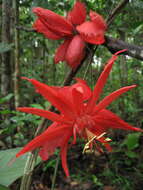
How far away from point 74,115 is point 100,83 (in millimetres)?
97

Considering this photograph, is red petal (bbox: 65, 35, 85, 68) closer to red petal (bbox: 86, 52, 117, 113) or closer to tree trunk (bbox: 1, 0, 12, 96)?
red petal (bbox: 86, 52, 117, 113)

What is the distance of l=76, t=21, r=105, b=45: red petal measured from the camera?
483 mm

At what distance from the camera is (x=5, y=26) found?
1461 millimetres

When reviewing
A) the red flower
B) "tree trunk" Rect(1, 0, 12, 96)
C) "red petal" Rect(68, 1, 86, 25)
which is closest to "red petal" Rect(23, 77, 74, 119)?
the red flower

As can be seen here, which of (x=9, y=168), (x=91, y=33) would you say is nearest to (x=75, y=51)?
(x=91, y=33)

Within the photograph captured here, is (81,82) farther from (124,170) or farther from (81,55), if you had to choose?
(124,170)

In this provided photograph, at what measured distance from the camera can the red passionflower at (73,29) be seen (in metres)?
0.50

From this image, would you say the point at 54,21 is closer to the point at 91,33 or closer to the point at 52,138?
the point at 91,33

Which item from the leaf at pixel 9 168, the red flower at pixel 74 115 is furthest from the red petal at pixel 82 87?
the leaf at pixel 9 168

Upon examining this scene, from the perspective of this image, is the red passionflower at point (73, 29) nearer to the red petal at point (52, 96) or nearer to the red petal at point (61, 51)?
the red petal at point (61, 51)

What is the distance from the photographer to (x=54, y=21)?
20.2 inches

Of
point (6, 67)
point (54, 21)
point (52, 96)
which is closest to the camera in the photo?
point (52, 96)

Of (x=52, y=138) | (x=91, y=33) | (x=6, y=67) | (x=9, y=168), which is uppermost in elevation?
(x=91, y=33)

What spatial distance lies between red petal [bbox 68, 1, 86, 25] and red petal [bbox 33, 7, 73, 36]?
0.02 m
